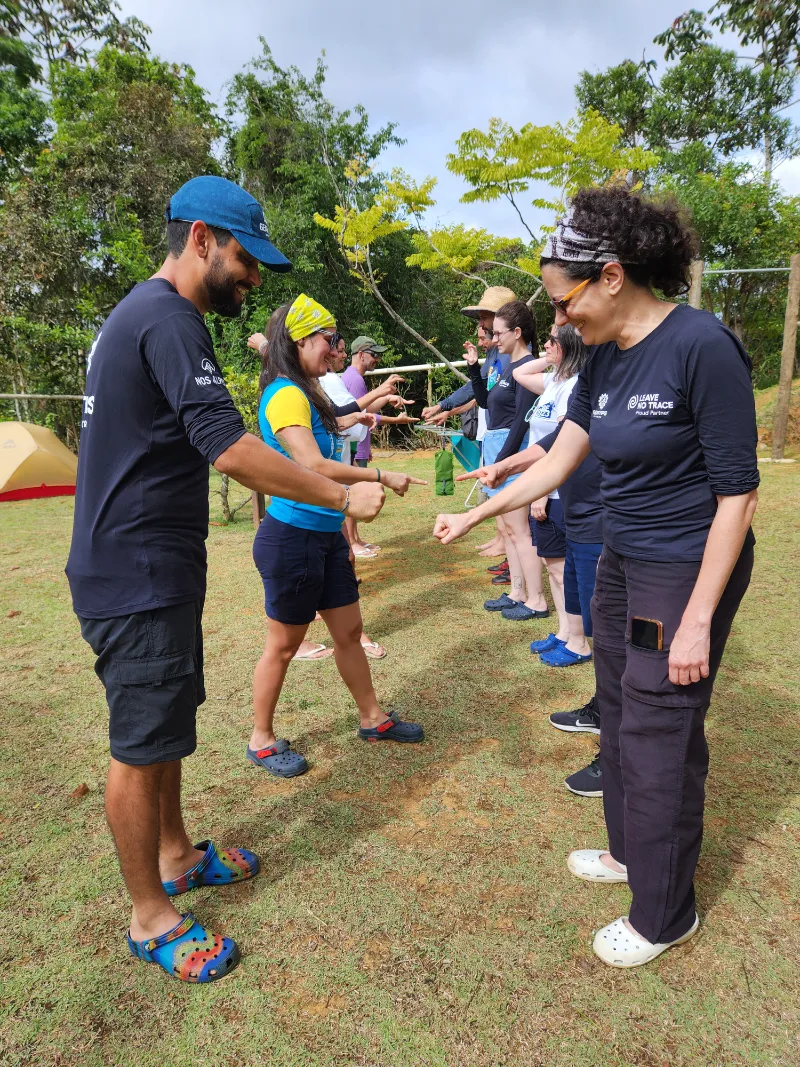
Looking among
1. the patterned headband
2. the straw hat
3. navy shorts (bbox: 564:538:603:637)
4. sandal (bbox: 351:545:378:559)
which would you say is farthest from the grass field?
the straw hat

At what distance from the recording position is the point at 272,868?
99.3 inches

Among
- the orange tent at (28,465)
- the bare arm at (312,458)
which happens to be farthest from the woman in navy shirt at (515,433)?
the orange tent at (28,465)

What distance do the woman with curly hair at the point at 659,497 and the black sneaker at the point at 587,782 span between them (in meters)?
0.83

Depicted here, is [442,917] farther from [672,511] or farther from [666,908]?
[672,511]

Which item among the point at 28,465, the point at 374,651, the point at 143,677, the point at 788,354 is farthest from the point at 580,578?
the point at 28,465

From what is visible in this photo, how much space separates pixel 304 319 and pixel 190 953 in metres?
2.38

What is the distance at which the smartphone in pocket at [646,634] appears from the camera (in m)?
1.87

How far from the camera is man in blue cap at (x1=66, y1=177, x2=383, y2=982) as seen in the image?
1733 mm

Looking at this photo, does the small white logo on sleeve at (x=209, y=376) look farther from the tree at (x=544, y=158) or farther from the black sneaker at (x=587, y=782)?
the tree at (x=544, y=158)

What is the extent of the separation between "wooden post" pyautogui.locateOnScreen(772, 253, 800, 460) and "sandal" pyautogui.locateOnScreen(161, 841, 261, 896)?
377 inches

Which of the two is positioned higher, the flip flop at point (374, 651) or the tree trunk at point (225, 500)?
the tree trunk at point (225, 500)

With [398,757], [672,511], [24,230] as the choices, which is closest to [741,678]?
[398,757]

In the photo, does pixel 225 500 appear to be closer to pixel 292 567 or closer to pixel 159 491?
pixel 292 567

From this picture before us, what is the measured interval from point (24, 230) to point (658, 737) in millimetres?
17492
